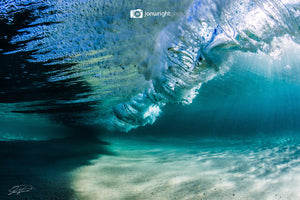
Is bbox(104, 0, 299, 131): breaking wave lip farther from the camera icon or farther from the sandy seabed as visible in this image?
the sandy seabed

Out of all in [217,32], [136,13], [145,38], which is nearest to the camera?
[136,13]

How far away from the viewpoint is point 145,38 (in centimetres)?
504

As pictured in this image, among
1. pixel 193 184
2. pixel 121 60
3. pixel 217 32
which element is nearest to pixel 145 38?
pixel 121 60

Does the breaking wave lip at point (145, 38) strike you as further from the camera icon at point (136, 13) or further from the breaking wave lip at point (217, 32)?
the camera icon at point (136, 13)

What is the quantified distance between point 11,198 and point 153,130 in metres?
55.1

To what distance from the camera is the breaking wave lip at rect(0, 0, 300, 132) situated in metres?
3.97

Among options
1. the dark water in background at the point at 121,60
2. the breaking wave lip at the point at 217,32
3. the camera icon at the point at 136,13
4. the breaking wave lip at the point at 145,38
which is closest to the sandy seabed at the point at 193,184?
the dark water in background at the point at 121,60

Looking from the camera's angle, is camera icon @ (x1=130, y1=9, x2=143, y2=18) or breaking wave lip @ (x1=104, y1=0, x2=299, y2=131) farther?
breaking wave lip @ (x1=104, y1=0, x2=299, y2=131)

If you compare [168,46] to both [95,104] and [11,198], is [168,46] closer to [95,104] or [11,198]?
[11,198]

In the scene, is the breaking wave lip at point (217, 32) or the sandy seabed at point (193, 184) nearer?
the sandy seabed at point (193, 184)

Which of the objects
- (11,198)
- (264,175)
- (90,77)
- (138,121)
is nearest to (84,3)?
(90,77)

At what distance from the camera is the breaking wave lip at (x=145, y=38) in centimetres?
397

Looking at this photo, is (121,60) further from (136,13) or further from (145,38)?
(136,13)

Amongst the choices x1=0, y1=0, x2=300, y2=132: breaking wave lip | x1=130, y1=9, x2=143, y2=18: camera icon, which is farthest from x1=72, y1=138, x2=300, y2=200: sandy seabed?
x1=130, y1=9, x2=143, y2=18: camera icon
